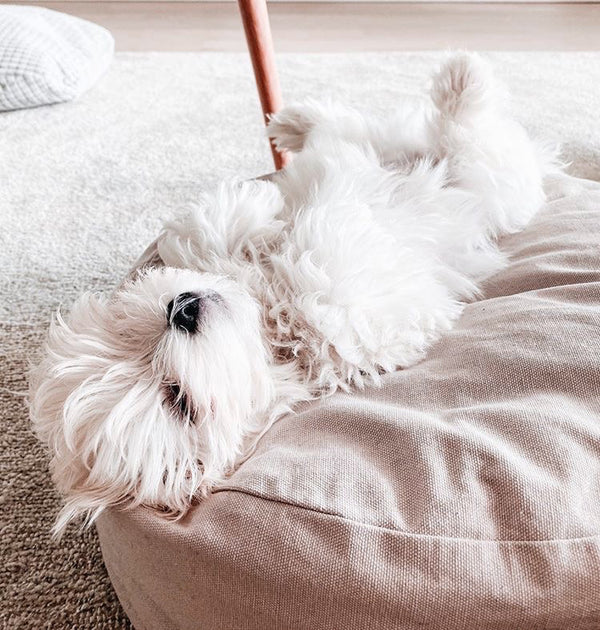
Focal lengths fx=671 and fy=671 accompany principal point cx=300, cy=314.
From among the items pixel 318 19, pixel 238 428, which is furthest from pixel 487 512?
pixel 318 19

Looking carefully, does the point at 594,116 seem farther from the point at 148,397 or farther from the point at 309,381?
the point at 148,397

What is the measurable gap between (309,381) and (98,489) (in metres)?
0.30

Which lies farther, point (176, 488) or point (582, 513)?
point (176, 488)

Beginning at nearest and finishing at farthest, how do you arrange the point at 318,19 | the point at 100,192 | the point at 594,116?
the point at 100,192 < the point at 594,116 < the point at 318,19

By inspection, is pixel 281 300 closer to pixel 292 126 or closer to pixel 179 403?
pixel 179 403

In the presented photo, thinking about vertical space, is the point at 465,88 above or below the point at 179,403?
above

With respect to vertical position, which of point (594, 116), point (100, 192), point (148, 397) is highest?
point (148, 397)

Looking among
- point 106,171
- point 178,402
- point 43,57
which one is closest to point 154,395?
point 178,402

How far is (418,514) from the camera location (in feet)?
2.17

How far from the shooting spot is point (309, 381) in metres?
0.91

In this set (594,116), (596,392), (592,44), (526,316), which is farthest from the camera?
(592,44)

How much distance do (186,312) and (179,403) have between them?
11cm

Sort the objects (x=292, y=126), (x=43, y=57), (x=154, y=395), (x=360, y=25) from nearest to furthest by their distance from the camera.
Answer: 1. (x=154, y=395)
2. (x=292, y=126)
3. (x=43, y=57)
4. (x=360, y=25)

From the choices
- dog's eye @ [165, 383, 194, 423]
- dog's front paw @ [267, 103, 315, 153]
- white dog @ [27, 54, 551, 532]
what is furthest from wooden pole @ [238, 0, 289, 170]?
dog's eye @ [165, 383, 194, 423]
